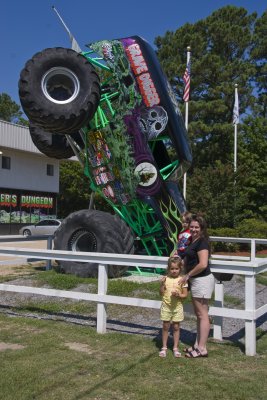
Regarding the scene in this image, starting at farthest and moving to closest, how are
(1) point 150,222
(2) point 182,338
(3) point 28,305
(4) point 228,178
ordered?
(4) point 228,178, (1) point 150,222, (3) point 28,305, (2) point 182,338

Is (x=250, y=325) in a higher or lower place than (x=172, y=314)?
lower

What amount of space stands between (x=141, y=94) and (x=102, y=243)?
3.18 m

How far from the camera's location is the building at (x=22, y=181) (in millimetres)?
34500

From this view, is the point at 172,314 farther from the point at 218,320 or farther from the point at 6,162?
the point at 6,162

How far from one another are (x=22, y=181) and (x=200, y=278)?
3187 centimetres

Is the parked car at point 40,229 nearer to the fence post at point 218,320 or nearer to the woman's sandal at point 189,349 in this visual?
the fence post at point 218,320

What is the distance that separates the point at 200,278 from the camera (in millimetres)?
5945

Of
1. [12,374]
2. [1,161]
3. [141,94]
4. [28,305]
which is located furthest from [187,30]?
[12,374]

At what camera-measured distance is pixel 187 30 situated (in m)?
43.8

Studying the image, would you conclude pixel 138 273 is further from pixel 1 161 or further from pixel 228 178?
pixel 1 161

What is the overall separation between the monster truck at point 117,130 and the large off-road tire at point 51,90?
2cm

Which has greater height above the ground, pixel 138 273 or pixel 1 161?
pixel 1 161

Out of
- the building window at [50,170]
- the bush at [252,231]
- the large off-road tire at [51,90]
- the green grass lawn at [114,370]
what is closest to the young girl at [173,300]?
the green grass lawn at [114,370]

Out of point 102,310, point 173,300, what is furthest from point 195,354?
point 102,310
